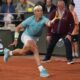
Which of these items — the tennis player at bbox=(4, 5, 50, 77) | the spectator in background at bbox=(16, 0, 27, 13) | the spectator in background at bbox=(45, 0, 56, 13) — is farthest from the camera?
the spectator in background at bbox=(16, 0, 27, 13)

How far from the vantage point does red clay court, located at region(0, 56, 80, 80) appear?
383 inches

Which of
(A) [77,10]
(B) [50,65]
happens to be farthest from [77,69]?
(A) [77,10]

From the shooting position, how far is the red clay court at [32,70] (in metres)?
9.73

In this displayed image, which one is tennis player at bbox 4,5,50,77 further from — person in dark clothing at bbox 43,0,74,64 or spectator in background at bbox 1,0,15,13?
spectator in background at bbox 1,0,15,13

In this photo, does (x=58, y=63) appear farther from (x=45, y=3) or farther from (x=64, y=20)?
(x=45, y=3)

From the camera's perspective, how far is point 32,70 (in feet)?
36.1

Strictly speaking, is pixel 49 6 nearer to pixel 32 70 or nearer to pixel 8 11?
pixel 8 11

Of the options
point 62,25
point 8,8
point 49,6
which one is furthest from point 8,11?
point 62,25

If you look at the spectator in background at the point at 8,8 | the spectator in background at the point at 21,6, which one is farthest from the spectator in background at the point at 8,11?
the spectator in background at the point at 21,6

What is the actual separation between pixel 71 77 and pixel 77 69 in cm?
151

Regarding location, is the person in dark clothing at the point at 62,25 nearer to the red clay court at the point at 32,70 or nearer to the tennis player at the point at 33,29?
the red clay court at the point at 32,70

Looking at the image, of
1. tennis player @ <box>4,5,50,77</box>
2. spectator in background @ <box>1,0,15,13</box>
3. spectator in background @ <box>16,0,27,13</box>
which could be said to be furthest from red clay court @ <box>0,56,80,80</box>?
spectator in background @ <box>16,0,27,13</box>

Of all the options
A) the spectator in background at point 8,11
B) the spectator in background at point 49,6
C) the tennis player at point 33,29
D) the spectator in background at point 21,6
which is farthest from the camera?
the spectator in background at point 21,6

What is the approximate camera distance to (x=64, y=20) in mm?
12047
